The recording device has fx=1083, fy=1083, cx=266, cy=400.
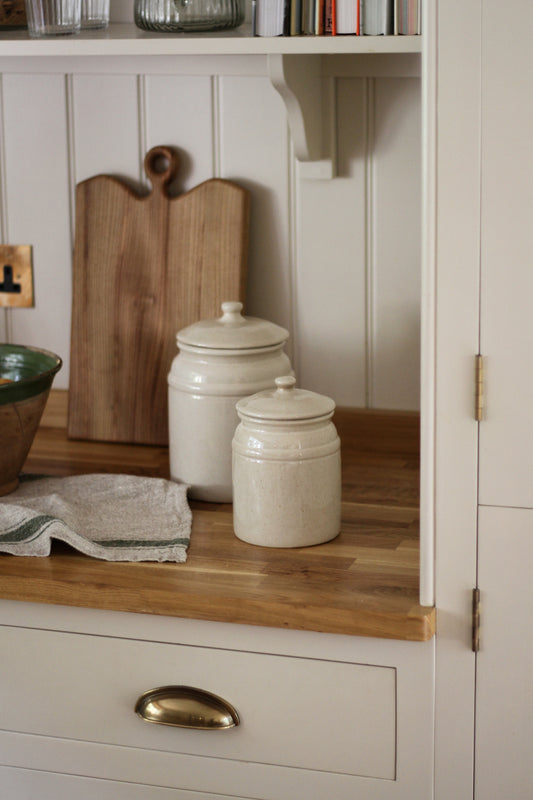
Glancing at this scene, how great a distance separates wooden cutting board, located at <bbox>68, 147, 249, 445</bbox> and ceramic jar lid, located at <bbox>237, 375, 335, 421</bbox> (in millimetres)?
354

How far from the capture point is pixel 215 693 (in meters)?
1.20

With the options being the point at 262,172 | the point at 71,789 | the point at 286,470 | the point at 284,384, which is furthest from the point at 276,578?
the point at 262,172

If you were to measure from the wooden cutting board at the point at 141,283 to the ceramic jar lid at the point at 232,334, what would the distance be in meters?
0.17

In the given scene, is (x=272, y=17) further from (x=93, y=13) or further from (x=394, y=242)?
(x=394, y=242)

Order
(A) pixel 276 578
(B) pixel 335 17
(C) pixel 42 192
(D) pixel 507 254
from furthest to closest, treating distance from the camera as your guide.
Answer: (C) pixel 42 192, (B) pixel 335 17, (A) pixel 276 578, (D) pixel 507 254

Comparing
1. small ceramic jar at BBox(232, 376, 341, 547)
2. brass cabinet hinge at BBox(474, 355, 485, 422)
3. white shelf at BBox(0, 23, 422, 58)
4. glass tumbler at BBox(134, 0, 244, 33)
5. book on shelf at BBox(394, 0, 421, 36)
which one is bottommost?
small ceramic jar at BBox(232, 376, 341, 547)

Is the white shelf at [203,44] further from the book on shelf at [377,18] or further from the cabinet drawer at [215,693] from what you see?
the cabinet drawer at [215,693]

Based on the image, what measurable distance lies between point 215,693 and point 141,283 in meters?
0.71

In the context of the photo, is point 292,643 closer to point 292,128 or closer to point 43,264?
point 292,128

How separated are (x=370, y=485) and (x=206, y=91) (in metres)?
0.65

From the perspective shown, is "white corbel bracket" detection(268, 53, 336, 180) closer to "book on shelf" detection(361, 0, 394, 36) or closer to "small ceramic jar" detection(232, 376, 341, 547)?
"book on shelf" detection(361, 0, 394, 36)

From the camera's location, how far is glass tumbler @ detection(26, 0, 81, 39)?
1.43 m

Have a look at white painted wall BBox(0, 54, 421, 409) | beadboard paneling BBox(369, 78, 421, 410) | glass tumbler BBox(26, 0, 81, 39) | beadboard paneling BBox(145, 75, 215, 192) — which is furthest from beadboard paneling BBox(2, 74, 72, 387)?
beadboard paneling BBox(369, 78, 421, 410)

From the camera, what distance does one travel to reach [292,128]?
1501mm
